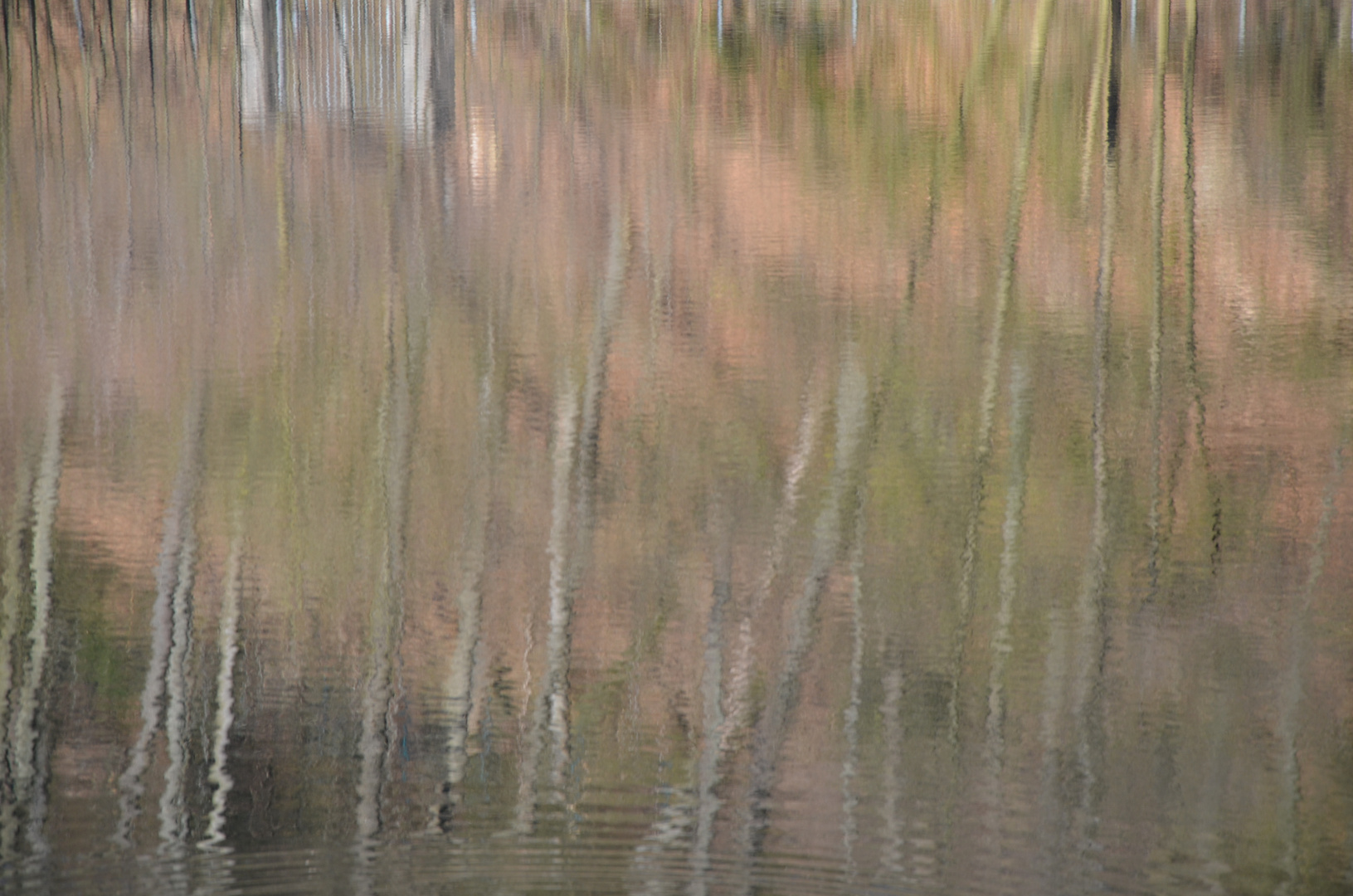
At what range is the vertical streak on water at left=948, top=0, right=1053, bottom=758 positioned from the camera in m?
4.19

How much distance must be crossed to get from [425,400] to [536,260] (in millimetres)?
2121

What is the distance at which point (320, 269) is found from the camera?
315 inches

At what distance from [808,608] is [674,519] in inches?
28.2

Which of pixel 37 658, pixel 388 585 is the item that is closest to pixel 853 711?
pixel 388 585

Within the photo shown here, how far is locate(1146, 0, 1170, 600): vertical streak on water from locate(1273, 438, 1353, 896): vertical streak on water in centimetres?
39

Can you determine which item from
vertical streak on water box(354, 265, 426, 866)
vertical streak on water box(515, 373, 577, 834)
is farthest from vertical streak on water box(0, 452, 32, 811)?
vertical streak on water box(515, 373, 577, 834)

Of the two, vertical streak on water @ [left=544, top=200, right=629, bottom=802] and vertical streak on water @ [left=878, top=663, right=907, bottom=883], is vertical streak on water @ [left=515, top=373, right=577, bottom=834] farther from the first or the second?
vertical streak on water @ [left=878, top=663, right=907, bottom=883]

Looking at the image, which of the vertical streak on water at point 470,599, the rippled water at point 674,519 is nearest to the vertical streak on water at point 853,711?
the rippled water at point 674,519

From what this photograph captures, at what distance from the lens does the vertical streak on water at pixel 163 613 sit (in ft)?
11.4

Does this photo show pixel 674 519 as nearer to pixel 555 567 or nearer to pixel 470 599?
pixel 555 567

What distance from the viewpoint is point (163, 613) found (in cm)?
429

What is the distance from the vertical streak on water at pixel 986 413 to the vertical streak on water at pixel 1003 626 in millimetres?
76

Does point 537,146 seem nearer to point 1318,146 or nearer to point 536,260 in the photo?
point 536,260

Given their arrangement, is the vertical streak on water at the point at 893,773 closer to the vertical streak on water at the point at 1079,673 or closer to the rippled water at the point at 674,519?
the rippled water at the point at 674,519
